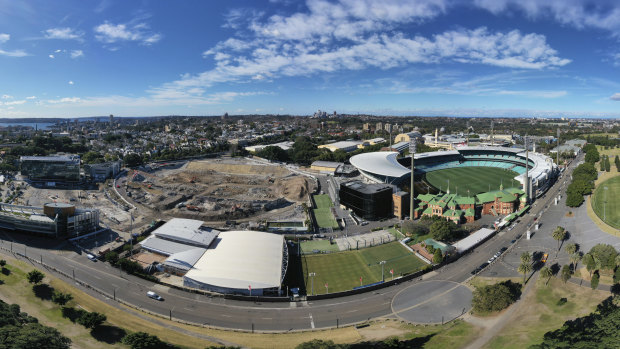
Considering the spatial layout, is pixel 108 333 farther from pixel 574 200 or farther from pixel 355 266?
pixel 574 200

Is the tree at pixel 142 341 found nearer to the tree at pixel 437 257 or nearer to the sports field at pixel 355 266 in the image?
the sports field at pixel 355 266

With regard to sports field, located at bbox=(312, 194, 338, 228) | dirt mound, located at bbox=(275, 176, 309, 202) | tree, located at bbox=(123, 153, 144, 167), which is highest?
tree, located at bbox=(123, 153, 144, 167)

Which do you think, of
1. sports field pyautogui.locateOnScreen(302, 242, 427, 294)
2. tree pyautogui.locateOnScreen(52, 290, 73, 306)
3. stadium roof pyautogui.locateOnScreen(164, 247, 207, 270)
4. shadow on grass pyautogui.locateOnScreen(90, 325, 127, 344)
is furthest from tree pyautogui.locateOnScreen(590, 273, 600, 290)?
tree pyautogui.locateOnScreen(52, 290, 73, 306)

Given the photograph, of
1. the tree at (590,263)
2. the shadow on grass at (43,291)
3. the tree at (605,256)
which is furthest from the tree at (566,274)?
the shadow on grass at (43,291)

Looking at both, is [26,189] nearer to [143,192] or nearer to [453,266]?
[143,192]

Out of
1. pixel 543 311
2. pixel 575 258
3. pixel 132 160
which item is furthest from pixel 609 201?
pixel 132 160

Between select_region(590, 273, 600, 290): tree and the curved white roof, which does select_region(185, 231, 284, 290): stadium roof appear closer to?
select_region(590, 273, 600, 290): tree
